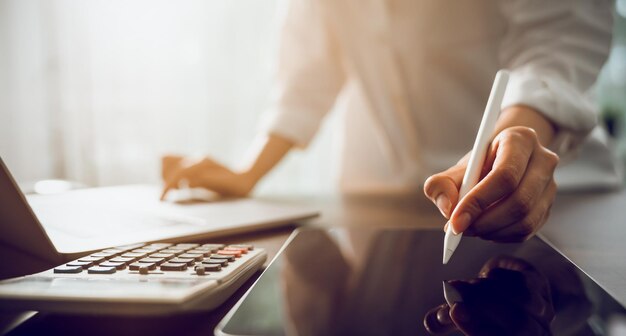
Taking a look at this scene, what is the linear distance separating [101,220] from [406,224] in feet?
1.10

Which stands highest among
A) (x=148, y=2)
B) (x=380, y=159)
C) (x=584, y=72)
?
(x=148, y=2)

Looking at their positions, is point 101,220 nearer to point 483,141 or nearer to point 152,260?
point 152,260

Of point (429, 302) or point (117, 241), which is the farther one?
point (117, 241)

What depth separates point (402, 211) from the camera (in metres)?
0.65

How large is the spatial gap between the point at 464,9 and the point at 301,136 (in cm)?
37

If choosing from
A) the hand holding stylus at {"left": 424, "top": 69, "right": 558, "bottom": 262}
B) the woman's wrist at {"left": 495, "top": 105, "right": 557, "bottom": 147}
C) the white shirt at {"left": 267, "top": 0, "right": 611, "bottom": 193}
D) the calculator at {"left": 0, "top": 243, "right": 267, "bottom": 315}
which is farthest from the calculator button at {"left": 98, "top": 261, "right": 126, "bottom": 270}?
the white shirt at {"left": 267, "top": 0, "right": 611, "bottom": 193}

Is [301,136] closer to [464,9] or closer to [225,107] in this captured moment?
[464,9]

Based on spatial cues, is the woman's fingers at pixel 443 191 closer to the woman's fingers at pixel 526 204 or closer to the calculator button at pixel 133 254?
the woman's fingers at pixel 526 204

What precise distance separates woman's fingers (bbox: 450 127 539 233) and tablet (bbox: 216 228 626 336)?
0.04m

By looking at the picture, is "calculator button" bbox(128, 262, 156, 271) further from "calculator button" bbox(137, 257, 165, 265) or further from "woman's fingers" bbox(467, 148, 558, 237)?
"woman's fingers" bbox(467, 148, 558, 237)

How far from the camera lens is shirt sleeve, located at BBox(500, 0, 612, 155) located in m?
0.53

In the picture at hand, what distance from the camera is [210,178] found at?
73 cm

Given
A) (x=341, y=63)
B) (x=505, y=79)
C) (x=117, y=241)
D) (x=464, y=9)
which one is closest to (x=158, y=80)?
(x=341, y=63)

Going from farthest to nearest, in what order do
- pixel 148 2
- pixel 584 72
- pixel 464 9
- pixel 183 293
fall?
pixel 148 2 < pixel 464 9 < pixel 584 72 < pixel 183 293
